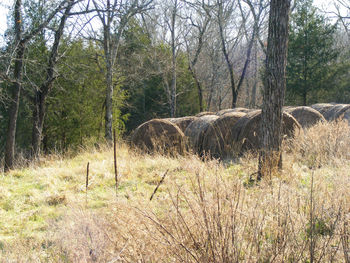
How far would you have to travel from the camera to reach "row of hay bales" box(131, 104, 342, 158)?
9.06m

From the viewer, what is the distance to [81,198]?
5.88 m

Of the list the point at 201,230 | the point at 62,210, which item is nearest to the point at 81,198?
the point at 62,210

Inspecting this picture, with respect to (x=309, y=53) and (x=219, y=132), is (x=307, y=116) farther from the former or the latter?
(x=309, y=53)

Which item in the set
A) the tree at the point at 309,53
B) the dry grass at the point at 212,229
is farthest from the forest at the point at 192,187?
the tree at the point at 309,53

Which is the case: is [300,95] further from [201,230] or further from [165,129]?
[201,230]

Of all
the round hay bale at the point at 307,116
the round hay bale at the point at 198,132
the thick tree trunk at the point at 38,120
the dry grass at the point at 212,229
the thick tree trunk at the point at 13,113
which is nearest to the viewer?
the dry grass at the point at 212,229

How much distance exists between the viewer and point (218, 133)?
10.1 meters

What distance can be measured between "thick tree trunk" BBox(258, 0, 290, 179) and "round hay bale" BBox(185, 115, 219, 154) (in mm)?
4212

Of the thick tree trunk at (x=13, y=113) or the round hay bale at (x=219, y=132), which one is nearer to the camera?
the round hay bale at (x=219, y=132)

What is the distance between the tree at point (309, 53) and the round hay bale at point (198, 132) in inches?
583

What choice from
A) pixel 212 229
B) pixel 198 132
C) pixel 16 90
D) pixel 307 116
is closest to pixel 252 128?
pixel 198 132

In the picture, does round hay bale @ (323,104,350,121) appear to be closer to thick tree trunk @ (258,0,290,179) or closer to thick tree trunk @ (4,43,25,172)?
thick tree trunk @ (258,0,290,179)

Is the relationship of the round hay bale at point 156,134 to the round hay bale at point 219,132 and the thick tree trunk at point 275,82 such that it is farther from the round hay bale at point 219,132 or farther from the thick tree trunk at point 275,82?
the thick tree trunk at point 275,82

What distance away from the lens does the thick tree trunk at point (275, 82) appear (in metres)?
5.88
